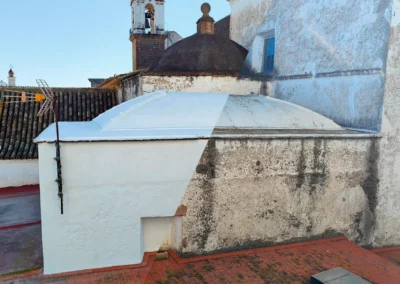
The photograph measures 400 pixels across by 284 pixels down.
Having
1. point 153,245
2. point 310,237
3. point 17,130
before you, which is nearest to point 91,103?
point 17,130

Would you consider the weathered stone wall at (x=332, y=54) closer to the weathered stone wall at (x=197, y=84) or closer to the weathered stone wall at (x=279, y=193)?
the weathered stone wall at (x=197, y=84)

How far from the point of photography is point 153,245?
6.27 m

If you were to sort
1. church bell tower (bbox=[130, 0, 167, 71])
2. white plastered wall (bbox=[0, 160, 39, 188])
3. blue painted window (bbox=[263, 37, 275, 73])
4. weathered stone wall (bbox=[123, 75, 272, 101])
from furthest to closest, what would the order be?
church bell tower (bbox=[130, 0, 167, 71]) → white plastered wall (bbox=[0, 160, 39, 188]) → blue painted window (bbox=[263, 37, 275, 73]) → weathered stone wall (bbox=[123, 75, 272, 101])

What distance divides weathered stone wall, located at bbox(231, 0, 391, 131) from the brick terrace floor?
9.45 feet

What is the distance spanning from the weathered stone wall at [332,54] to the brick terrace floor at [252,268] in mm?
2881

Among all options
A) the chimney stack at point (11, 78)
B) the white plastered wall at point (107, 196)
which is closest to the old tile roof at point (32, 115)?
the white plastered wall at point (107, 196)

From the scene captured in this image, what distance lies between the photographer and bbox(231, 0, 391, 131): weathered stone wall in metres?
7.09

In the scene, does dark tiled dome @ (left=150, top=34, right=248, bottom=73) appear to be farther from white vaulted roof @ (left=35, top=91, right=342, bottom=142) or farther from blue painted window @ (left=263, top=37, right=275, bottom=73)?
white vaulted roof @ (left=35, top=91, right=342, bottom=142)

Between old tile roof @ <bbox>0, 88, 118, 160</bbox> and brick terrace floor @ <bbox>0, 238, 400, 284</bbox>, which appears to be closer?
brick terrace floor @ <bbox>0, 238, 400, 284</bbox>

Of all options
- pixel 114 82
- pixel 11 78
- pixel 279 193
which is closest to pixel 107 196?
pixel 279 193

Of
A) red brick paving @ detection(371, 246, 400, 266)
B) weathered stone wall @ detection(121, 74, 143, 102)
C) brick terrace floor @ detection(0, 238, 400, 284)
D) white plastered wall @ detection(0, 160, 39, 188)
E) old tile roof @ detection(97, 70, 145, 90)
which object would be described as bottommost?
red brick paving @ detection(371, 246, 400, 266)

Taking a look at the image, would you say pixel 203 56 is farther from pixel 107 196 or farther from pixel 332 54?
pixel 107 196

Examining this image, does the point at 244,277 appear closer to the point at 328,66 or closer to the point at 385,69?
the point at 385,69

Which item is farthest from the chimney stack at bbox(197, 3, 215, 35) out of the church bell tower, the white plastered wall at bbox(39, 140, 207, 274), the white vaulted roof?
the white plastered wall at bbox(39, 140, 207, 274)
